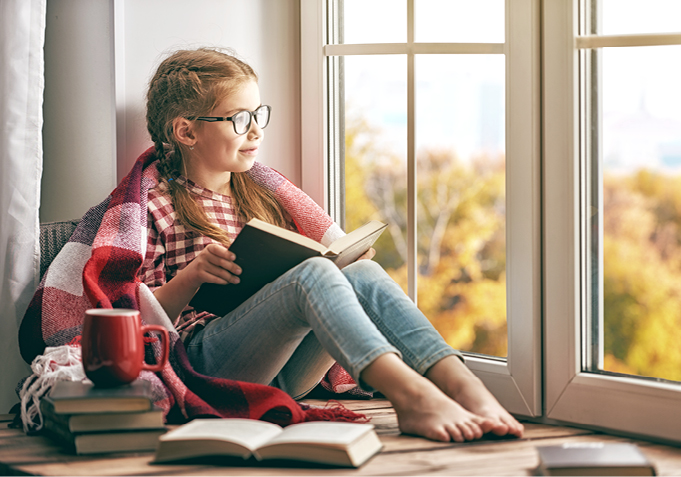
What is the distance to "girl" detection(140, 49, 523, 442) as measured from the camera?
108 centimetres

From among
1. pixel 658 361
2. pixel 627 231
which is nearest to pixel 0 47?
pixel 627 231

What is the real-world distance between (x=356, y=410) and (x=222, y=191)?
0.56 meters

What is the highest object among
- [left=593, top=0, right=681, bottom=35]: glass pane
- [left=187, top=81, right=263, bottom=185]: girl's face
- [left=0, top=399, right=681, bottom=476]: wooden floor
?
[left=593, top=0, right=681, bottom=35]: glass pane

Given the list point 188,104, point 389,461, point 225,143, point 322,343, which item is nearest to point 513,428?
point 389,461

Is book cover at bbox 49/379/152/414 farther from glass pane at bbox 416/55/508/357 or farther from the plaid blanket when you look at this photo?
glass pane at bbox 416/55/508/357

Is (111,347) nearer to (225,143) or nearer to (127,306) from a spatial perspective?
(127,306)

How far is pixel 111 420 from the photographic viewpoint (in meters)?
1.01

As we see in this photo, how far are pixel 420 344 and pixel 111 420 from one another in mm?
513

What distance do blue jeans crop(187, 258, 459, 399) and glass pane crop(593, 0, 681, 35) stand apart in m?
0.63

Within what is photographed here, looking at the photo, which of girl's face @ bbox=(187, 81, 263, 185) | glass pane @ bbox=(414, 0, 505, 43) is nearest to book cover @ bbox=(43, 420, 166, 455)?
girl's face @ bbox=(187, 81, 263, 185)

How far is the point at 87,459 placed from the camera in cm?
100

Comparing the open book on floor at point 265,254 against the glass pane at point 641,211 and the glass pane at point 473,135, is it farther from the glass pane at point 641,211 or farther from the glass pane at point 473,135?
the glass pane at point 641,211

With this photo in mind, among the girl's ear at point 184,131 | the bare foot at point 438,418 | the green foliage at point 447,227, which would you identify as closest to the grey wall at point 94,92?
the girl's ear at point 184,131

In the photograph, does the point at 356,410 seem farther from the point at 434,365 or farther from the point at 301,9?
the point at 301,9
